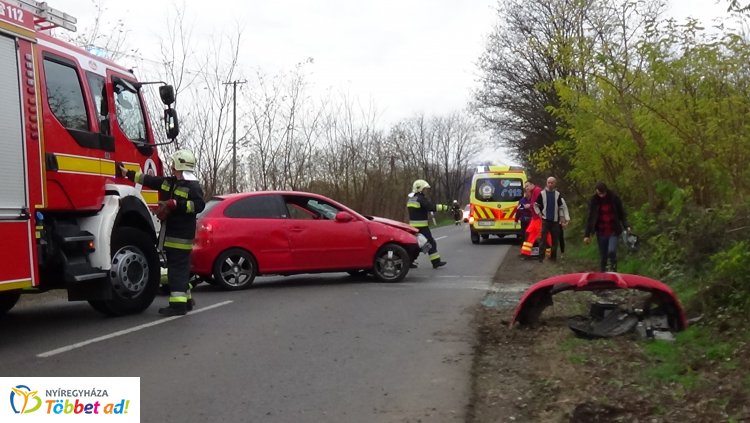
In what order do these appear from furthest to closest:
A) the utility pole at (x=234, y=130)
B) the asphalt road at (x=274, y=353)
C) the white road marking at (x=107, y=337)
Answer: the utility pole at (x=234, y=130) → the white road marking at (x=107, y=337) → the asphalt road at (x=274, y=353)

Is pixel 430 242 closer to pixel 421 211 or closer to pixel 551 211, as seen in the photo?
pixel 421 211

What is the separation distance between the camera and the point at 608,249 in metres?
11.8

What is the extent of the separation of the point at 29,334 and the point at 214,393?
130 inches

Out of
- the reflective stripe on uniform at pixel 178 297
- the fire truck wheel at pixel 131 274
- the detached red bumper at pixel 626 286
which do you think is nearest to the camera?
the detached red bumper at pixel 626 286

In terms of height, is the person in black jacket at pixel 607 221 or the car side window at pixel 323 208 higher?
the car side window at pixel 323 208

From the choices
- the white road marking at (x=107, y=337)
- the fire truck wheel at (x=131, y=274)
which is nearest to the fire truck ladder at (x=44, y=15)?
the fire truck wheel at (x=131, y=274)

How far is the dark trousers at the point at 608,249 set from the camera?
1164 centimetres

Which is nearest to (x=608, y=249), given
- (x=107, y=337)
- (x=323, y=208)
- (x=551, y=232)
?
(x=551, y=232)

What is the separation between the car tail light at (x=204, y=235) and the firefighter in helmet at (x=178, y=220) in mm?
2199

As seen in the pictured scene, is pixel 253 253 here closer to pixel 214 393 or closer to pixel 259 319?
pixel 259 319

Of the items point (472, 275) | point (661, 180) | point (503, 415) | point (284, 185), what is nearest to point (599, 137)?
point (661, 180)

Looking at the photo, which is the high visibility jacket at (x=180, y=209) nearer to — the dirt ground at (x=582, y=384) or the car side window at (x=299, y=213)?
the car side window at (x=299, y=213)

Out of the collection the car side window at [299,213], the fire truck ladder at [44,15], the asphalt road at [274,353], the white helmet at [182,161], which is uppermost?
the fire truck ladder at [44,15]

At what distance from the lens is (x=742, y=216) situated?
8094mm
